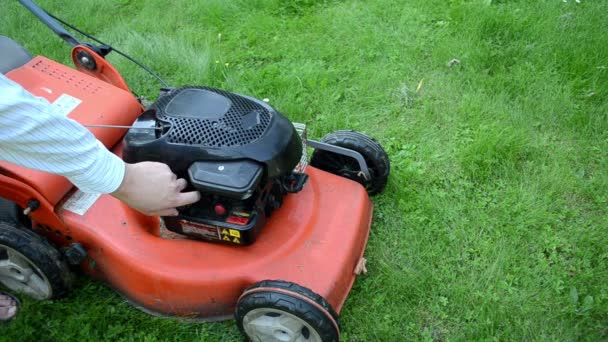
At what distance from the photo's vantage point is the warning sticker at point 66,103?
6.04 feet

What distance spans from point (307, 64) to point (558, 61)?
1236 mm

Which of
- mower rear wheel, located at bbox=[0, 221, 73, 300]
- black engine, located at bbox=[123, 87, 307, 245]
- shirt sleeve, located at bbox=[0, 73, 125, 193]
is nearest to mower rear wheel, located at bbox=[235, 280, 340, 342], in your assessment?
black engine, located at bbox=[123, 87, 307, 245]

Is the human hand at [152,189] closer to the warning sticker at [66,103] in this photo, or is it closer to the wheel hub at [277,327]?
the wheel hub at [277,327]

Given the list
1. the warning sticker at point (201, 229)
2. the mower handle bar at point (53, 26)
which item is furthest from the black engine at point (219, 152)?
the mower handle bar at point (53, 26)

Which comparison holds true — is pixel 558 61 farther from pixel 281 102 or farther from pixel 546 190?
pixel 281 102

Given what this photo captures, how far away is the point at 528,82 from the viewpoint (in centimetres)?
264

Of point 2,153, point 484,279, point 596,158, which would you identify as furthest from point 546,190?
point 2,153

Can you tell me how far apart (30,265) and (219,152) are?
801 mm

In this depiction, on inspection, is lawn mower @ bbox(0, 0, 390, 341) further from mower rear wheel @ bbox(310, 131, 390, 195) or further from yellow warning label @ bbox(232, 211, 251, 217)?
mower rear wheel @ bbox(310, 131, 390, 195)

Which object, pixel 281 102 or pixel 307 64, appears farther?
pixel 307 64

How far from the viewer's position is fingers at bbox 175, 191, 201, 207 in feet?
4.88

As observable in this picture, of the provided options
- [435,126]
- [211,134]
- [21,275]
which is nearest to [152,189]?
[211,134]

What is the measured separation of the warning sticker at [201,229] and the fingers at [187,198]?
125 millimetres

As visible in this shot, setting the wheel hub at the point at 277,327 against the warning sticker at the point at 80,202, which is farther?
the warning sticker at the point at 80,202
